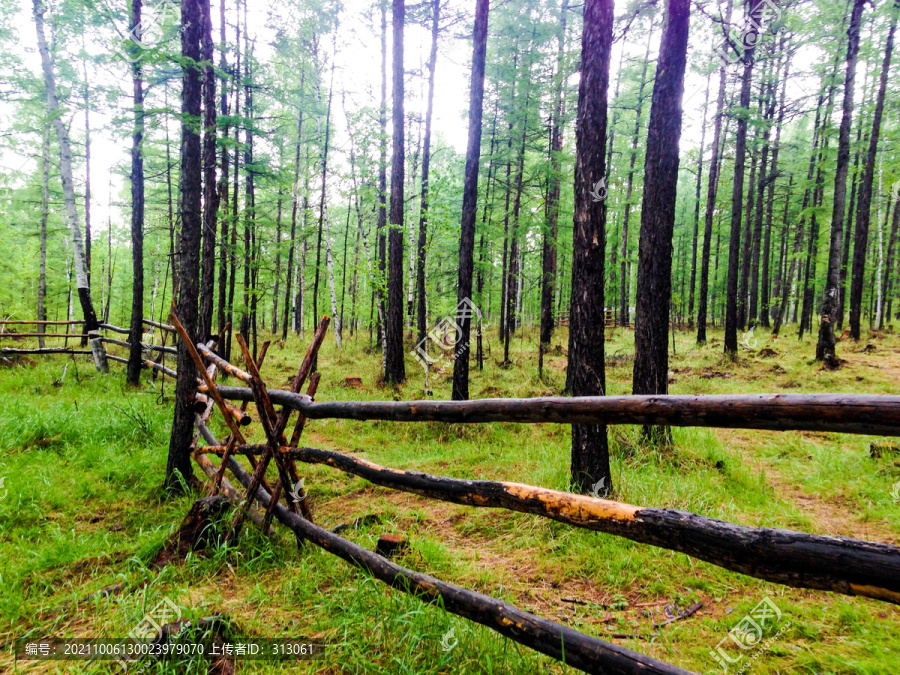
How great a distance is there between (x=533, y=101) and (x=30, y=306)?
109 ft

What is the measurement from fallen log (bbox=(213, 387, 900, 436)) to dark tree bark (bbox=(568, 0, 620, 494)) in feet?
7.37

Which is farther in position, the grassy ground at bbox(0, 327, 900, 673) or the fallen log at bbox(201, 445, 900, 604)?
the grassy ground at bbox(0, 327, 900, 673)

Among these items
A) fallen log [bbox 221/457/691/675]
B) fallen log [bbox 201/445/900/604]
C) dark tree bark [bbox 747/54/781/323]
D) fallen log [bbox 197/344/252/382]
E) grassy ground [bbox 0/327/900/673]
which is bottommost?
grassy ground [bbox 0/327/900/673]

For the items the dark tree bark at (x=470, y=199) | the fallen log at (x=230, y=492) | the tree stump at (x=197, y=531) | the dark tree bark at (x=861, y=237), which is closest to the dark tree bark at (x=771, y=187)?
the dark tree bark at (x=861, y=237)

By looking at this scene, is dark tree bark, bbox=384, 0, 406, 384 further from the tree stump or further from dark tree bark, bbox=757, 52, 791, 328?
dark tree bark, bbox=757, 52, 791, 328

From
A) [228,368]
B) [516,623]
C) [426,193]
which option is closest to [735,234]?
[426,193]

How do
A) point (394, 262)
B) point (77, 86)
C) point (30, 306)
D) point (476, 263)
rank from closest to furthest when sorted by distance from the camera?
point (394, 262) < point (476, 263) < point (77, 86) < point (30, 306)

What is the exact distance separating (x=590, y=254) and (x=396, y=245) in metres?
8.10

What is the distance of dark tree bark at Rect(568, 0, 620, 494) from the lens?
4652mm

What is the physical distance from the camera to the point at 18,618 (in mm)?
3006

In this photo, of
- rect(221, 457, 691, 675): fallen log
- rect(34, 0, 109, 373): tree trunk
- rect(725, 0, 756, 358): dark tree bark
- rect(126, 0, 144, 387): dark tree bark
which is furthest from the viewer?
rect(725, 0, 756, 358): dark tree bark

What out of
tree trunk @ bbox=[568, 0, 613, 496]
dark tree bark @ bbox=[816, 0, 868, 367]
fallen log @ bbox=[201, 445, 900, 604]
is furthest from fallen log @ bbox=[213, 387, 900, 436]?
dark tree bark @ bbox=[816, 0, 868, 367]

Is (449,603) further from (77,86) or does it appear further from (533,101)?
(77,86)

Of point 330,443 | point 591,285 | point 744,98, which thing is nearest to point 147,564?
point 330,443
